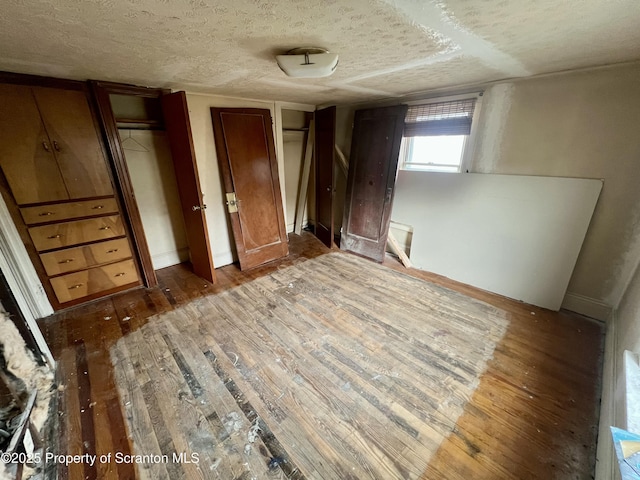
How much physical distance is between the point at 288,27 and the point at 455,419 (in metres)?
2.24

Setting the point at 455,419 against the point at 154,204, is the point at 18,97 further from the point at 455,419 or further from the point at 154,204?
the point at 455,419

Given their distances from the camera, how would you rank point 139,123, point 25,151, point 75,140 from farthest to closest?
point 139,123, point 75,140, point 25,151

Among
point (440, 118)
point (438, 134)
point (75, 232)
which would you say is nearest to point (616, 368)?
point (438, 134)

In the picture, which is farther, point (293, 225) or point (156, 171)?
point (293, 225)

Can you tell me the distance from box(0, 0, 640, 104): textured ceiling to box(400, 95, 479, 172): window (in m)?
0.57

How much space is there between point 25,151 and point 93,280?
4.03 feet

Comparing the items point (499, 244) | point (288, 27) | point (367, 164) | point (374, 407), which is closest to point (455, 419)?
point (374, 407)

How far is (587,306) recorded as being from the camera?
7.63ft

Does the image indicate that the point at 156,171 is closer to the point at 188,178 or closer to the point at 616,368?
the point at 188,178

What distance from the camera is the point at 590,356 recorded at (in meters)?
1.92

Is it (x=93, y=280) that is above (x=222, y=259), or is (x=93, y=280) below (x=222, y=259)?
above

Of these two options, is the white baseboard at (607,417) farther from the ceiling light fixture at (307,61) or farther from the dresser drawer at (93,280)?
the dresser drawer at (93,280)

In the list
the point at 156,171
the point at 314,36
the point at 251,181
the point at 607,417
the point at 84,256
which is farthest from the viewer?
the point at 251,181

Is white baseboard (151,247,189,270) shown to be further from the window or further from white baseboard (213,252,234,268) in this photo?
the window
